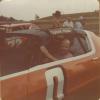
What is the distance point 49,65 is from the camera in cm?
452

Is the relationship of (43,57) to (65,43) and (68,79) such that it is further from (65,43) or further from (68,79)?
(65,43)

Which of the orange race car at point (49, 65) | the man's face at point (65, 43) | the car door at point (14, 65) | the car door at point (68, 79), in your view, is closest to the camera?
the car door at point (14, 65)

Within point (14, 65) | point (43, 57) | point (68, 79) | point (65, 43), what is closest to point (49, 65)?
point (43, 57)

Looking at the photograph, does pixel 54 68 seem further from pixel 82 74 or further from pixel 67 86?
pixel 82 74

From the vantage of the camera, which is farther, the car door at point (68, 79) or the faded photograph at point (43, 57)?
the car door at point (68, 79)

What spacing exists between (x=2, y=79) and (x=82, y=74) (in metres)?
1.60

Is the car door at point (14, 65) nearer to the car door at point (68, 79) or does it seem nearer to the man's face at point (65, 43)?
the car door at point (68, 79)

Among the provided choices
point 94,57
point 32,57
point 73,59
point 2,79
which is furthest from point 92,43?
point 2,79

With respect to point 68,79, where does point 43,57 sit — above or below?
above

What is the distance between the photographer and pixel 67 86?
4754 millimetres

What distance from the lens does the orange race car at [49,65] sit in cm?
399

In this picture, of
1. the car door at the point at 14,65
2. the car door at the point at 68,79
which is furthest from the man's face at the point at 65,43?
the car door at the point at 14,65

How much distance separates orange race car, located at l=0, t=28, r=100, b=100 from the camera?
13.1ft

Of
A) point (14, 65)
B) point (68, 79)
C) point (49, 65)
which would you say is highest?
point (14, 65)
